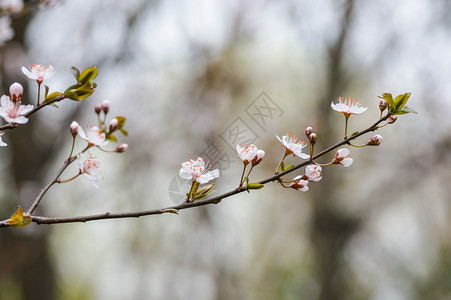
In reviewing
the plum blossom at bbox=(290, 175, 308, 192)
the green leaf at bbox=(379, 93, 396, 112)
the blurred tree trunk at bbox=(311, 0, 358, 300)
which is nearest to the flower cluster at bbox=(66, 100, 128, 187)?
the plum blossom at bbox=(290, 175, 308, 192)

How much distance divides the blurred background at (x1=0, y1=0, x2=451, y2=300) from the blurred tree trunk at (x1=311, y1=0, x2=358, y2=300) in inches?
0.5

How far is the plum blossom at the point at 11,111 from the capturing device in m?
0.72

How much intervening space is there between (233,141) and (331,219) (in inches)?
74.3

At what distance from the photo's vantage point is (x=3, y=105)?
73cm

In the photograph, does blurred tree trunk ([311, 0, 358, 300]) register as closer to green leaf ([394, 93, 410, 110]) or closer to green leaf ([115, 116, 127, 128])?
green leaf ([394, 93, 410, 110])

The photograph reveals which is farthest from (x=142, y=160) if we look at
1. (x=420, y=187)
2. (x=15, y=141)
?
(x=420, y=187)

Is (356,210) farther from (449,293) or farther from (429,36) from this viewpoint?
(429,36)

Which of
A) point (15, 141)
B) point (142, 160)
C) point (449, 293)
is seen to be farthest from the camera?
point (142, 160)

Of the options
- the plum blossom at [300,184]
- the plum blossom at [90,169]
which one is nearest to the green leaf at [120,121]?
the plum blossom at [90,169]

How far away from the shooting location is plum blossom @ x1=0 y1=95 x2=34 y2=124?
715 millimetres

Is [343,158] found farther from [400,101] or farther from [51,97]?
[51,97]

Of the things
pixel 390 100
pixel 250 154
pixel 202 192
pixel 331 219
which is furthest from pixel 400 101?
pixel 331 219

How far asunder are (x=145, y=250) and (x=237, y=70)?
2.63 meters

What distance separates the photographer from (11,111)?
740 mm
